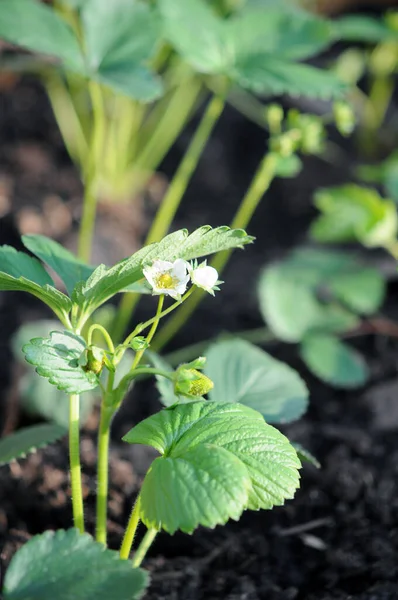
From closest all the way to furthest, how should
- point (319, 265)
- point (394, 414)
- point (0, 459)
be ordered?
point (0, 459) → point (394, 414) → point (319, 265)

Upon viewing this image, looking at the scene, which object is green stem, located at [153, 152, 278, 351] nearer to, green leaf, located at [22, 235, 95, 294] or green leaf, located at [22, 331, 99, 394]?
green leaf, located at [22, 235, 95, 294]

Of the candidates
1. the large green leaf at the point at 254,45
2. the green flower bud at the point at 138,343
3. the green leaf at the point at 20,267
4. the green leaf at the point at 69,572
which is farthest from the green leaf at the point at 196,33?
the green leaf at the point at 69,572

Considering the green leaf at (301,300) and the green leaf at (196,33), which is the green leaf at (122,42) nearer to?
the green leaf at (196,33)

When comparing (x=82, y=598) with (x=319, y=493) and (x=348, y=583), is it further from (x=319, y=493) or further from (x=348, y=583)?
(x=319, y=493)

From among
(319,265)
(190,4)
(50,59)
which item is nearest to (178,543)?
(319,265)

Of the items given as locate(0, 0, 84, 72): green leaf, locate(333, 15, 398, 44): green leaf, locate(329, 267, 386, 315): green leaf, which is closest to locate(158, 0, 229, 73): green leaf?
locate(0, 0, 84, 72): green leaf

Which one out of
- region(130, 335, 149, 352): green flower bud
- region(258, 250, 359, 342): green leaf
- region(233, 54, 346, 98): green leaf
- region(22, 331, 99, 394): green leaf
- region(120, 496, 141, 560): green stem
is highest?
region(233, 54, 346, 98): green leaf

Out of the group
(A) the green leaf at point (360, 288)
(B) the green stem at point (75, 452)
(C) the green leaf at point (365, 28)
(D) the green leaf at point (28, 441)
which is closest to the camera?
(B) the green stem at point (75, 452)
